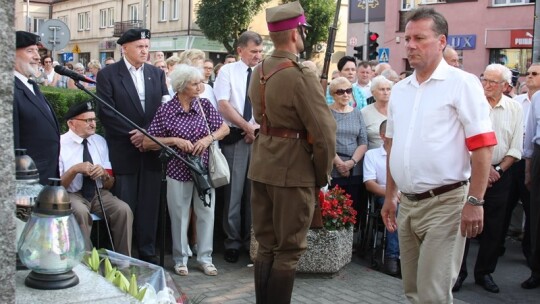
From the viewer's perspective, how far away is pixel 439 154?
392 cm

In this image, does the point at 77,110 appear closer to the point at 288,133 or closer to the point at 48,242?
the point at 288,133

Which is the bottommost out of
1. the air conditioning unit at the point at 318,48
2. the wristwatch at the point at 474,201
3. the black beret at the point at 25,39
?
the wristwatch at the point at 474,201

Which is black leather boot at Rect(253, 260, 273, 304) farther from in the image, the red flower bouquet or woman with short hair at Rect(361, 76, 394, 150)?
woman with short hair at Rect(361, 76, 394, 150)

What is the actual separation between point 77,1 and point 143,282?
199 ft

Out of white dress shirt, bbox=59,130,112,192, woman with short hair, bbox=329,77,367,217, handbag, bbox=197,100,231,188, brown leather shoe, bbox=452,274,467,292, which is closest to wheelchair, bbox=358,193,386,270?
woman with short hair, bbox=329,77,367,217

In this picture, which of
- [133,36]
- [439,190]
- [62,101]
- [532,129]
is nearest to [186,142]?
[133,36]

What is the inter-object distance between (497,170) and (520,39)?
797 inches

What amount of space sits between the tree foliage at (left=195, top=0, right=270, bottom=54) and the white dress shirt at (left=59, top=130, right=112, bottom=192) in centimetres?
3391

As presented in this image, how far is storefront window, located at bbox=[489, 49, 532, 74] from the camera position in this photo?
25234 mm

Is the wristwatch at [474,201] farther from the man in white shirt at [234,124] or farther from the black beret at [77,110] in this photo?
the black beret at [77,110]

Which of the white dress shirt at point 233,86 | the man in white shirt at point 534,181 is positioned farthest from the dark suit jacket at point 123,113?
the man in white shirt at point 534,181

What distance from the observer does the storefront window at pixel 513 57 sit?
25234 mm

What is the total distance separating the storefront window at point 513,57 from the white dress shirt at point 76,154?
870 inches

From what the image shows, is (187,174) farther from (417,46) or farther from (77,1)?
(77,1)
